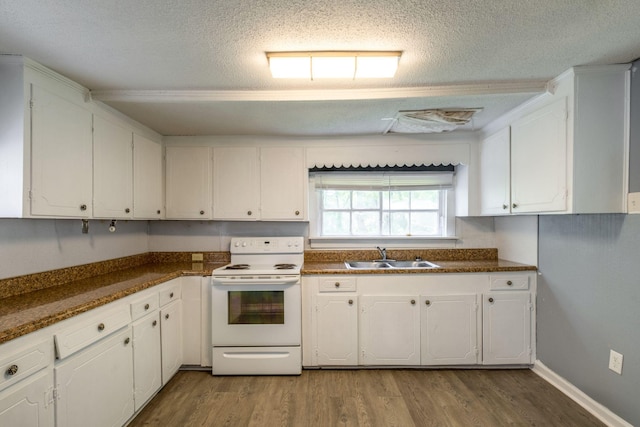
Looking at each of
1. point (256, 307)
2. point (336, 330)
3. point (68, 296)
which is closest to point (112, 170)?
point (68, 296)

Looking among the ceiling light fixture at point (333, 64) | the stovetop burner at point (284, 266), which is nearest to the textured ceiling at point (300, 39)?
the ceiling light fixture at point (333, 64)

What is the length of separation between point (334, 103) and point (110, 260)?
232 cm

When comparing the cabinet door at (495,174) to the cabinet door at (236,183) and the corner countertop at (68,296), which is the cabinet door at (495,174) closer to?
the cabinet door at (236,183)

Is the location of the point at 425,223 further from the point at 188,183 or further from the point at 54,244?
the point at 54,244

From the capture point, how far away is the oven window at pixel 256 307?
2469 mm

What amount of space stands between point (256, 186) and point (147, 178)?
99cm

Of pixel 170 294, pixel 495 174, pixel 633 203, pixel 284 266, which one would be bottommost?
pixel 170 294

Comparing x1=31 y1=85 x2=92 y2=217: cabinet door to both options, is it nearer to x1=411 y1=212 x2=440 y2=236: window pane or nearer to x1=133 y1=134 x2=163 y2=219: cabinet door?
x1=133 y1=134 x2=163 y2=219: cabinet door

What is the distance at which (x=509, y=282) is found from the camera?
2508 mm

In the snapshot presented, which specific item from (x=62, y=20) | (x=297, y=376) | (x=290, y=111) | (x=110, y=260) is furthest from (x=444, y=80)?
(x=110, y=260)

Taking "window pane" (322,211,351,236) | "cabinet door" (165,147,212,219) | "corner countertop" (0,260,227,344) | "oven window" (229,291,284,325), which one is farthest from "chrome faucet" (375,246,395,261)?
"cabinet door" (165,147,212,219)

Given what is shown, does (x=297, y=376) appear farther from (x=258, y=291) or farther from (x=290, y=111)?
(x=290, y=111)

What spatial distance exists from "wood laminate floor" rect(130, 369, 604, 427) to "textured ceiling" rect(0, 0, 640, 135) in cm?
218

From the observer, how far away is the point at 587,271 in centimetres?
204
